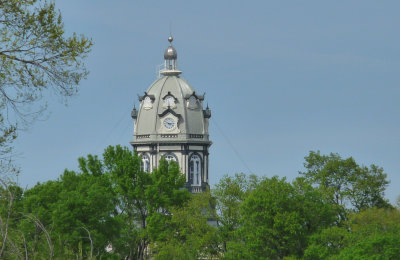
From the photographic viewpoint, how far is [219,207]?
3118 inches

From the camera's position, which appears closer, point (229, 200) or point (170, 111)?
point (229, 200)

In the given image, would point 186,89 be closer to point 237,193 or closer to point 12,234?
point 237,193

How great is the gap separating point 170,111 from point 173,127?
185cm

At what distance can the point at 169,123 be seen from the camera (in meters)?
120

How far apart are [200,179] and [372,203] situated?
3898 centimetres

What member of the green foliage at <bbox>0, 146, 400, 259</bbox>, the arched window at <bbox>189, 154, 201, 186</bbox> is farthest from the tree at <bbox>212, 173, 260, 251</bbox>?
the arched window at <bbox>189, 154, 201, 186</bbox>

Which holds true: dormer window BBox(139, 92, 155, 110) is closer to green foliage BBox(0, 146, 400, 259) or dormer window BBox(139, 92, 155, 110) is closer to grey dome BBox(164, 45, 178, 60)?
grey dome BBox(164, 45, 178, 60)

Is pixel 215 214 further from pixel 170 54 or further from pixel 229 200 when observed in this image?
pixel 170 54

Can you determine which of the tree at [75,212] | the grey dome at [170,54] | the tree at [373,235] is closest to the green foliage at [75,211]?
the tree at [75,212]

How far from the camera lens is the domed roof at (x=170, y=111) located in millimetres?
119938

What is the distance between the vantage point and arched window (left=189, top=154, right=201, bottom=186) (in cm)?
12025

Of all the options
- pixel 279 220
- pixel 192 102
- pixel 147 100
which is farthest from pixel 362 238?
pixel 147 100

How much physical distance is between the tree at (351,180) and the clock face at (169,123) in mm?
38004

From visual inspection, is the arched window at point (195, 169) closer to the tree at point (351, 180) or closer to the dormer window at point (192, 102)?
the dormer window at point (192, 102)
